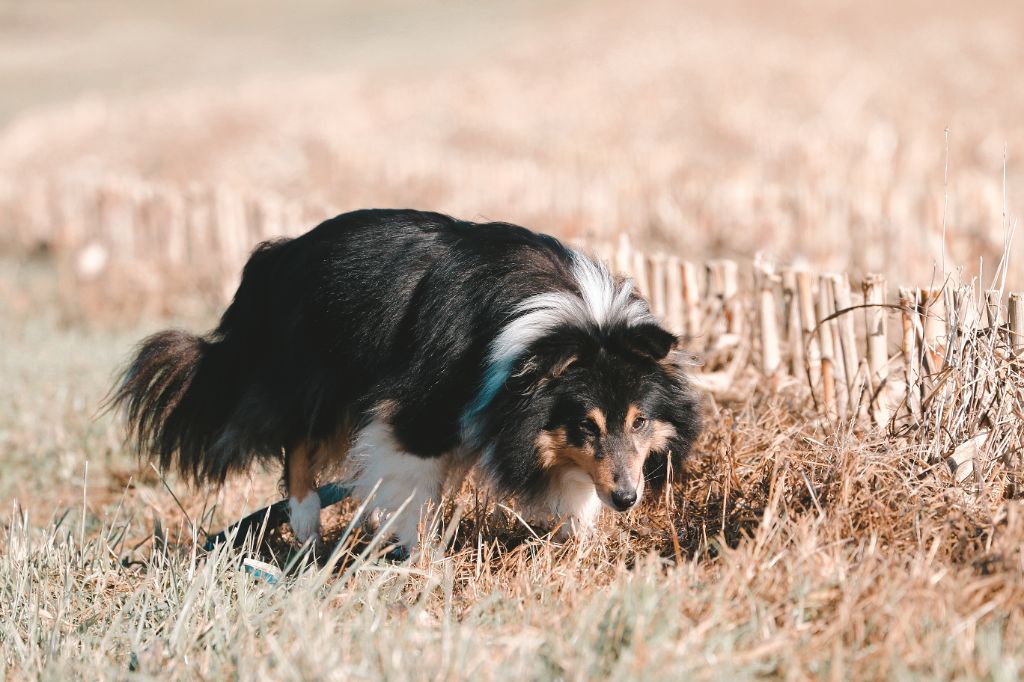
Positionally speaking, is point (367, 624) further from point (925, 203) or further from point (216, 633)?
point (925, 203)

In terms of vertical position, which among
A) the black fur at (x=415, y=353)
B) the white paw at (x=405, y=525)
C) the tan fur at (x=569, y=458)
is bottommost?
the white paw at (x=405, y=525)

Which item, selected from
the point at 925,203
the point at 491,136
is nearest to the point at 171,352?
the point at 925,203

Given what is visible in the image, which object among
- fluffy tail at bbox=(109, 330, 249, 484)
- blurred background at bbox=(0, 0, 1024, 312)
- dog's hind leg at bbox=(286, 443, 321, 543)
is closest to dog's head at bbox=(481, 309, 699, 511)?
dog's hind leg at bbox=(286, 443, 321, 543)

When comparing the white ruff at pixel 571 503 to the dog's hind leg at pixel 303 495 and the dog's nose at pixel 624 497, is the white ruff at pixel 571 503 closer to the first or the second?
the dog's nose at pixel 624 497

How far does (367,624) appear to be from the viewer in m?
3.03

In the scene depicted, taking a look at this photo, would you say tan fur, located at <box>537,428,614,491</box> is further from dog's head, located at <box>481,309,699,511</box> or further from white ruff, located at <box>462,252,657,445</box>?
white ruff, located at <box>462,252,657,445</box>

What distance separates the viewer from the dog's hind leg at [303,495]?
442 cm

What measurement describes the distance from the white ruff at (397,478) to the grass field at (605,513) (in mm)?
128

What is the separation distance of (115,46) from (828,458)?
5248 centimetres

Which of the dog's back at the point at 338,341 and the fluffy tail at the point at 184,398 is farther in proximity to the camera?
the fluffy tail at the point at 184,398

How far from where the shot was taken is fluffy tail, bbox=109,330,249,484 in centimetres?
468

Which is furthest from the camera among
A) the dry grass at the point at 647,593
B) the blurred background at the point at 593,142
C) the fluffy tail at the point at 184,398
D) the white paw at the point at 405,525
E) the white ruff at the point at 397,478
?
the blurred background at the point at 593,142

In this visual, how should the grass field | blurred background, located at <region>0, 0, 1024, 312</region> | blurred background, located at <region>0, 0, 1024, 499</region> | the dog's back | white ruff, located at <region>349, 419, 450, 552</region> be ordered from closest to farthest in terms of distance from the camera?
the grass field → the dog's back → white ruff, located at <region>349, 419, 450, 552</region> → blurred background, located at <region>0, 0, 1024, 499</region> → blurred background, located at <region>0, 0, 1024, 312</region>

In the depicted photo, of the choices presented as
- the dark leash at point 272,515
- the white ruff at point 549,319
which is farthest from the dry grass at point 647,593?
the white ruff at point 549,319
